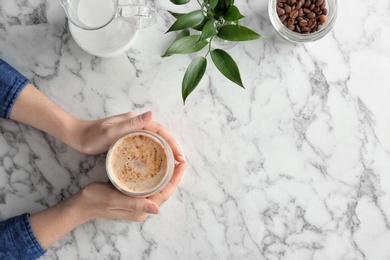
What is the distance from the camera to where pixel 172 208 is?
106 cm

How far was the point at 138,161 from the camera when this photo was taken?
971 millimetres

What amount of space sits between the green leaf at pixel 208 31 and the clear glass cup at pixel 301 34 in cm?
16

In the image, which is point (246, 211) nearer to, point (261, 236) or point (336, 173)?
point (261, 236)

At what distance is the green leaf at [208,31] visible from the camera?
862 mm

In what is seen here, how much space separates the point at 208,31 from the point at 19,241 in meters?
0.52

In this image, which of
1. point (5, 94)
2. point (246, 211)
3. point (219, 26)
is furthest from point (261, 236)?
point (5, 94)

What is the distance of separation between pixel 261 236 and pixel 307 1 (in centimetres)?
45

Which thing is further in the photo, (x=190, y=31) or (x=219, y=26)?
(x=190, y=31)

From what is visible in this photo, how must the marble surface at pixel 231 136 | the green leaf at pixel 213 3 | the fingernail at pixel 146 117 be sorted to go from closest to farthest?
the green leaf at pixel 213 3 → the fingernail at pixel 146 117 → the marble surface at pixel 231 136

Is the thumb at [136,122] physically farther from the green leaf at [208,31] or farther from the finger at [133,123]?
the green leaf at [208,31]

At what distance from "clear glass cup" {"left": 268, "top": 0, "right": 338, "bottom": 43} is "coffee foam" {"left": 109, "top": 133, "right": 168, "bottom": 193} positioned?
0.30 meters

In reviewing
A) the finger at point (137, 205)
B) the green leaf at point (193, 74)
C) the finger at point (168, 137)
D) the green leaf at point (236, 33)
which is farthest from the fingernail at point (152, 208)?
the green leaf at point (236, 33)

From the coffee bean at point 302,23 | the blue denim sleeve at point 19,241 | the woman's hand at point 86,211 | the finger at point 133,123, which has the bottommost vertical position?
the blue denim sleeve at point 19,241

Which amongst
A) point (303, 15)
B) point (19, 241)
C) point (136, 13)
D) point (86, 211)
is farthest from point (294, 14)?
point (19, 241)
